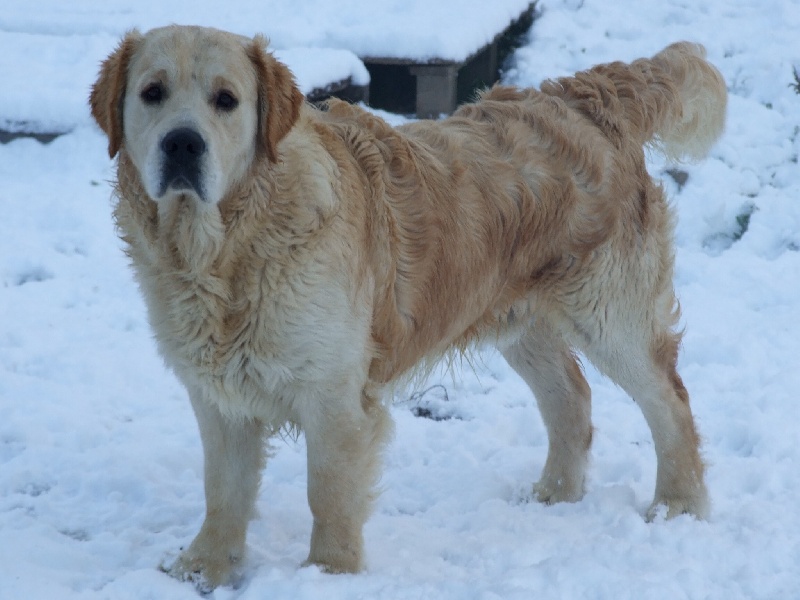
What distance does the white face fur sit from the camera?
329 cm

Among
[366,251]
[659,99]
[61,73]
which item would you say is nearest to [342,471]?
[366,251]

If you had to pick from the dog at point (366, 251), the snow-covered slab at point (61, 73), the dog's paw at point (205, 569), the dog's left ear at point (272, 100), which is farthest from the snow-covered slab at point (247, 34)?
the dog's paw at point (205, 569)

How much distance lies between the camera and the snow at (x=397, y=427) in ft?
12.3

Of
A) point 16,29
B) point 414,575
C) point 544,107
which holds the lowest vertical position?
point 414,575

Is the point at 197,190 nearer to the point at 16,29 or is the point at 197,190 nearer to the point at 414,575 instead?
the point at 414,575

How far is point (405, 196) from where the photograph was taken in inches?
152

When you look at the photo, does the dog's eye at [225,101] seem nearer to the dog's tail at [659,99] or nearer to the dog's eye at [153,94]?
the dog's eye at [153,94]

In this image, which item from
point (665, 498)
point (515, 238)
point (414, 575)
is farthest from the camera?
point (665, 498)

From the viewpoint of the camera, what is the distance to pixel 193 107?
11.0 ft

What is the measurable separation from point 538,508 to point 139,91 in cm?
248

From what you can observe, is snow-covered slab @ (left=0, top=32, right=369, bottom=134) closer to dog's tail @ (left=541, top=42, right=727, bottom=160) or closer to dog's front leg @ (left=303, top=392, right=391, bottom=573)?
dog's tail @ (left=541, top=42, right=727, bottom=160)

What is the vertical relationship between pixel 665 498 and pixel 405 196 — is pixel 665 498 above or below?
below

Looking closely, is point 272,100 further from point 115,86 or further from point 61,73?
point 61,73

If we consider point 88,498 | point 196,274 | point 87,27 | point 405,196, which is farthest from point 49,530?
point 87,27
